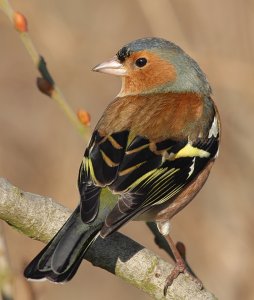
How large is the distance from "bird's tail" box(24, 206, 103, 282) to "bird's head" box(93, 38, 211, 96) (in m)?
1.61

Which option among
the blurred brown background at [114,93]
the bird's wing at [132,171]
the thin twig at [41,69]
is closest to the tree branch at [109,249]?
the bird's wing at [132,171]

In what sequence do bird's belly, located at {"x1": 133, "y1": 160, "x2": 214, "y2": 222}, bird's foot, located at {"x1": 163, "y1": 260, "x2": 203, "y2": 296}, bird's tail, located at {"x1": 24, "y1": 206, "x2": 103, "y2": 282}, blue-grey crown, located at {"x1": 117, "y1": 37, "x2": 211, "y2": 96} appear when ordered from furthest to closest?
1. blue-grey crown, located at {"x1": 117, "y1": 37, "x2": 211, "y2": 96}
2. bird's belly, located at {"x1": 133, "y1": 160, "x2": 214, "y2": 222}
3. bird's foot, located at {"x1": 163, "y1": 260, "x2": 203, "y2": 296}
4. bird's tail, located at {"x1": 24, "y1": 206, "x2": 103, "y2": 282}

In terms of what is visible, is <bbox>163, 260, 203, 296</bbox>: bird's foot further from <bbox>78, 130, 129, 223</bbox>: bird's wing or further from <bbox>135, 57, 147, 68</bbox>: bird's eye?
<bbox>135, 57, 147, 68</bbox>: bird's eye

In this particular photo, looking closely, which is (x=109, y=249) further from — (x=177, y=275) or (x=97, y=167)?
(x=97, y=167)

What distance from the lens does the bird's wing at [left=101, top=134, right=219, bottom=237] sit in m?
3.80

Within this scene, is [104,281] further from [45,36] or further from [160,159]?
[160,159]

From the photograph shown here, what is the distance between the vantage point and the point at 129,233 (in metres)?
7.39

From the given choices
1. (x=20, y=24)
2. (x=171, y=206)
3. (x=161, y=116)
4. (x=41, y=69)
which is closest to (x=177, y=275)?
(x=171, y=206)

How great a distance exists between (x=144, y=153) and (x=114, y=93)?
→ 9.51 ft

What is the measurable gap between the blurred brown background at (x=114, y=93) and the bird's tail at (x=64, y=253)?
157 centimetres

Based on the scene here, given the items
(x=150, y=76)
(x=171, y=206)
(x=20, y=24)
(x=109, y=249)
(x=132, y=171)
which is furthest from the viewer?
(x=150, y=76)

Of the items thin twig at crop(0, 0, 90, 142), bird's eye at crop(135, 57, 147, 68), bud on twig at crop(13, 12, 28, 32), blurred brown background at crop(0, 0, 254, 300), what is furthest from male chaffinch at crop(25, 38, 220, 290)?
bud on twig at crop(13, 12, 28, 32)

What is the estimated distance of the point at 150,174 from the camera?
159 inches

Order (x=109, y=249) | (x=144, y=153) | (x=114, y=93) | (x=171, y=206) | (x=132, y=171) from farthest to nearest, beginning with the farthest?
(x=114, y=93) < (x=171, y=206) < (x=144, y=153) < (x=132, y=171) < (x=109, y=249)
